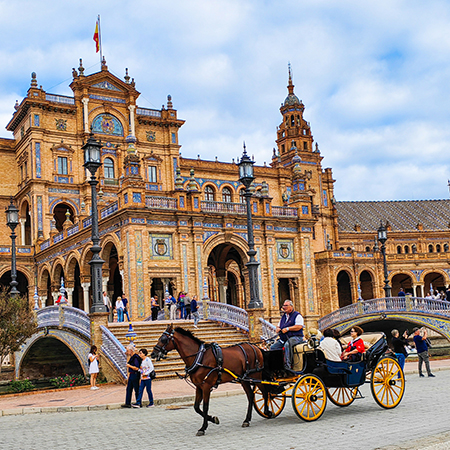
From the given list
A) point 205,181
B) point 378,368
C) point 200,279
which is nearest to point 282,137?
point 205,181

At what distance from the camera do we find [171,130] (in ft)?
161

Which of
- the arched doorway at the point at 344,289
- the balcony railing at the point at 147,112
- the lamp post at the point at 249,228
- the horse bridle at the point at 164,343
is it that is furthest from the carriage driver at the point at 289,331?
the arched doorway at the point at 344,289

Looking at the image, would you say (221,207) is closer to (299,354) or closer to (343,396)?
(343,396)

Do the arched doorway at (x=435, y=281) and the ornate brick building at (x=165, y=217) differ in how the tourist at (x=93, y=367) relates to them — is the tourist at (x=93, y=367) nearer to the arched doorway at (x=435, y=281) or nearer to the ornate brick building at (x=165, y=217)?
the ornate brick building at (x=165, y=217)

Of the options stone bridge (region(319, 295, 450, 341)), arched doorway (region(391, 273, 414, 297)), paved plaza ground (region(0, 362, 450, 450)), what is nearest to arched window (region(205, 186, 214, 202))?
stone bridge (region(319, 295, 450, 341))

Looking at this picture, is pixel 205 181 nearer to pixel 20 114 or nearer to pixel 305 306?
pixel 20 114

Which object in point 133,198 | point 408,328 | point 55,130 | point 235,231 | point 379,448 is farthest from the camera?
point 55,130

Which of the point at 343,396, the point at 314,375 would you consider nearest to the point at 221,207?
the point at 343,396

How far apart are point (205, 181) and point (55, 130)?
1273cm

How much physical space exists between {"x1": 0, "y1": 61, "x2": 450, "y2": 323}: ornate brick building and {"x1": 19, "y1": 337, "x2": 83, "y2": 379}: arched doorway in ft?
11.9

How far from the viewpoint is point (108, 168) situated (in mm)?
45812

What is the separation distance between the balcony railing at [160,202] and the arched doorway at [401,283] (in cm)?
3497

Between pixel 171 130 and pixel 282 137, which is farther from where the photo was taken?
pixel 282 137

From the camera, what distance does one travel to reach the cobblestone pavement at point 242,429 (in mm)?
8320
